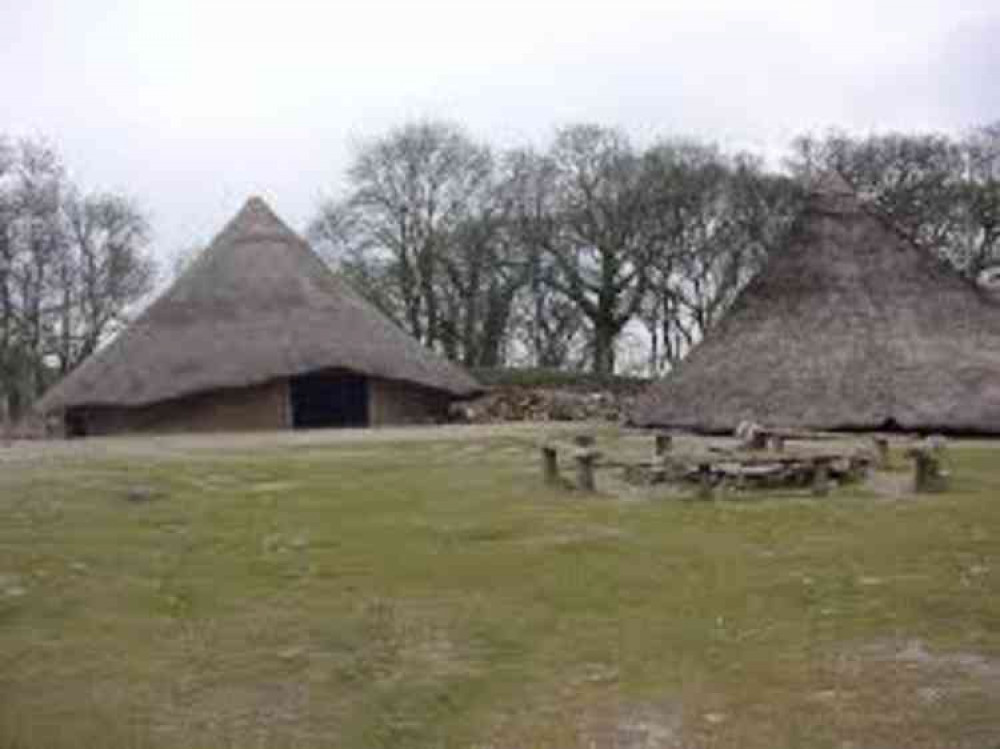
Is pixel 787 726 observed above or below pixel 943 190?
below

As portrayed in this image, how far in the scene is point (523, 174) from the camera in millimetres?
54469

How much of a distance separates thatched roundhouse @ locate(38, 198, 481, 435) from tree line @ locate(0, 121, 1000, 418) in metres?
13.8

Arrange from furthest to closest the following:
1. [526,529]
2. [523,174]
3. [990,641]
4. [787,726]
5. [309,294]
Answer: [523,174]
[309,294]
[526,529]
[990,641]
[787,726]

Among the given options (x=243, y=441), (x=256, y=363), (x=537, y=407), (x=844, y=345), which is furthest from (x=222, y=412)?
(x=844, y=345)

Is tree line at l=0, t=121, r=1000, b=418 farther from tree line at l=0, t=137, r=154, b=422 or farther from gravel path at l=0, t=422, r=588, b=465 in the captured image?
gravel path at l=0, t=422, r=588, b=465

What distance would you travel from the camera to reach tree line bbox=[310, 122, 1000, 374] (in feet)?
169

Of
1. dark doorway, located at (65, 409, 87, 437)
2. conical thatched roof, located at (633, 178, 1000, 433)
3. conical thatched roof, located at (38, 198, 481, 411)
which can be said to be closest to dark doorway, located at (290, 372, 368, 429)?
conical thatched roof, located at (38, 198, 481, 411)

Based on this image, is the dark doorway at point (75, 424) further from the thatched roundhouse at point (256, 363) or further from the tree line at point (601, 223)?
the tree line at point (601, 223)

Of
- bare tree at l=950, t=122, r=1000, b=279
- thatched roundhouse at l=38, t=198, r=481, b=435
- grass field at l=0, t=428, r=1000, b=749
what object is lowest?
grass field at l=0, t=428, r=1000, b=749

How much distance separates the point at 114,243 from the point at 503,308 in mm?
14183

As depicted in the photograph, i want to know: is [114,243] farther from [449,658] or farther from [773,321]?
[449,658]

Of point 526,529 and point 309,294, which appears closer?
point 526,529

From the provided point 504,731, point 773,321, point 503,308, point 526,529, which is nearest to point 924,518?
point 526,529

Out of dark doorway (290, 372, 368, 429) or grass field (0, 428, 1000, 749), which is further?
dark doorway (290, 372, 368, 429)
